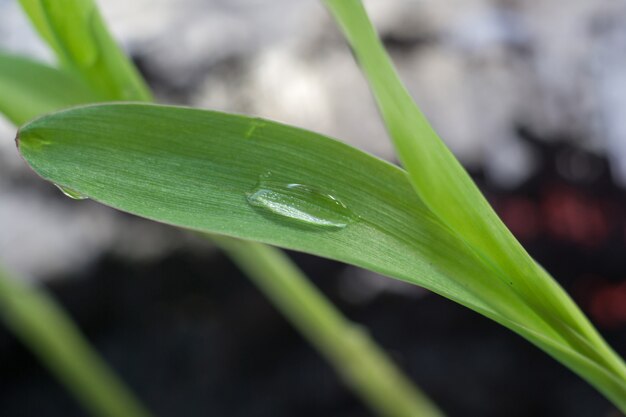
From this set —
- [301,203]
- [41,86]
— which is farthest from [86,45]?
[301,203]

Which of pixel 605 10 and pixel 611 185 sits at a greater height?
pixel 605 10

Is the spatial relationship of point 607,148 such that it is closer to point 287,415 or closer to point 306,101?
point 306,101

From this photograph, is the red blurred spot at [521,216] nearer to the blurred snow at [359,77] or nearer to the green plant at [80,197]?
the blurred snow at [359,77]

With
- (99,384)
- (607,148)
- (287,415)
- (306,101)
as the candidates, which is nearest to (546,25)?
(607,148)

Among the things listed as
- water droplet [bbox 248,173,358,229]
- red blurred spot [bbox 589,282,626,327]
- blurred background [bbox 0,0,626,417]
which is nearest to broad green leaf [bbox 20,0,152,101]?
water droplet [bbox 248,173,358,229]

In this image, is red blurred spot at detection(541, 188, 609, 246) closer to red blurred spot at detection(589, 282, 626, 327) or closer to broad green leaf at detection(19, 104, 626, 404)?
red blurred spot at detection(589, 282, 626, 327)

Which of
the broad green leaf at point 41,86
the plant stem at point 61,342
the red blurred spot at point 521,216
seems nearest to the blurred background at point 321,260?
the red blurred spot at point 521,216

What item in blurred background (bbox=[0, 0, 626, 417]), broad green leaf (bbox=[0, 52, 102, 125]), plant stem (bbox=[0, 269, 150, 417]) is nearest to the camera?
broad green leaf (bbox=[0, 52, 102, 125])
